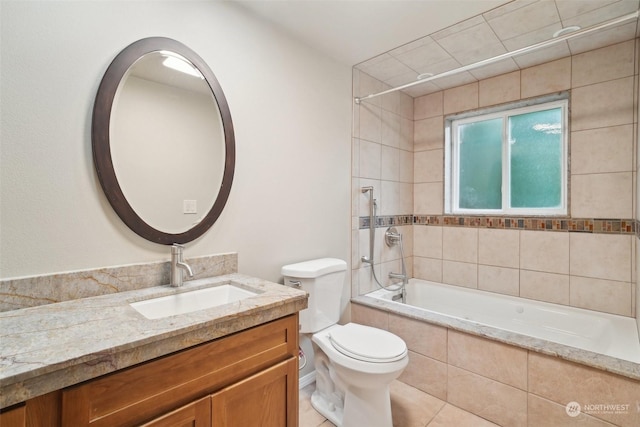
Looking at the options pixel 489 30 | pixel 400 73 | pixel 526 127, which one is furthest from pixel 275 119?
pixel 526 127

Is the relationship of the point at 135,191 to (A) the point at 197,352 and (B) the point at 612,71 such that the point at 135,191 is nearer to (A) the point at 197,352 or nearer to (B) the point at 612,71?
(A) the point at 197,352

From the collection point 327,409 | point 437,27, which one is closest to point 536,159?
point 437,27

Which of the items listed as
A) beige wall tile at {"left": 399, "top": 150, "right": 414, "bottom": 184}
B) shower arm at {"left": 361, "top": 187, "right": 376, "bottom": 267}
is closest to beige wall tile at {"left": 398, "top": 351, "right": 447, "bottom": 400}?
shower arm at {"left": 361, "top": 187, "right": 376, "bottom": 267}

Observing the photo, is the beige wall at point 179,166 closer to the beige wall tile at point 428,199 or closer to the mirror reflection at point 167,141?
the mirror reflection at point 167,141

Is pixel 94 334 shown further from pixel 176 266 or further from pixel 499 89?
pixel 499 89

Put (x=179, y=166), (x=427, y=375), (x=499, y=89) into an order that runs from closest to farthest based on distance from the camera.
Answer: (x=179, y=166) → (x=427, y=375) → (x=499, y=89)

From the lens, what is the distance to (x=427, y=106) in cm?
298

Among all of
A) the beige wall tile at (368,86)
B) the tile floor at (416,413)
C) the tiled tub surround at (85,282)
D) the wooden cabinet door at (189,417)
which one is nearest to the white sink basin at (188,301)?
the tiled tub surround at (85,282)

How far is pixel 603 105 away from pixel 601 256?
1057 millimetres

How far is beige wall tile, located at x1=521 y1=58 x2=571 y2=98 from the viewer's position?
7.32ft

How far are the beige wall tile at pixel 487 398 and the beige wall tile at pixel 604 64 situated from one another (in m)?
2.16

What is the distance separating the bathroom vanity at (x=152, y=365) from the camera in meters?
0.70

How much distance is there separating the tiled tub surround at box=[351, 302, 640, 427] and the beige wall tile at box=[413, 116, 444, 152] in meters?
1.62

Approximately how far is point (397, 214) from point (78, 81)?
2442mm
